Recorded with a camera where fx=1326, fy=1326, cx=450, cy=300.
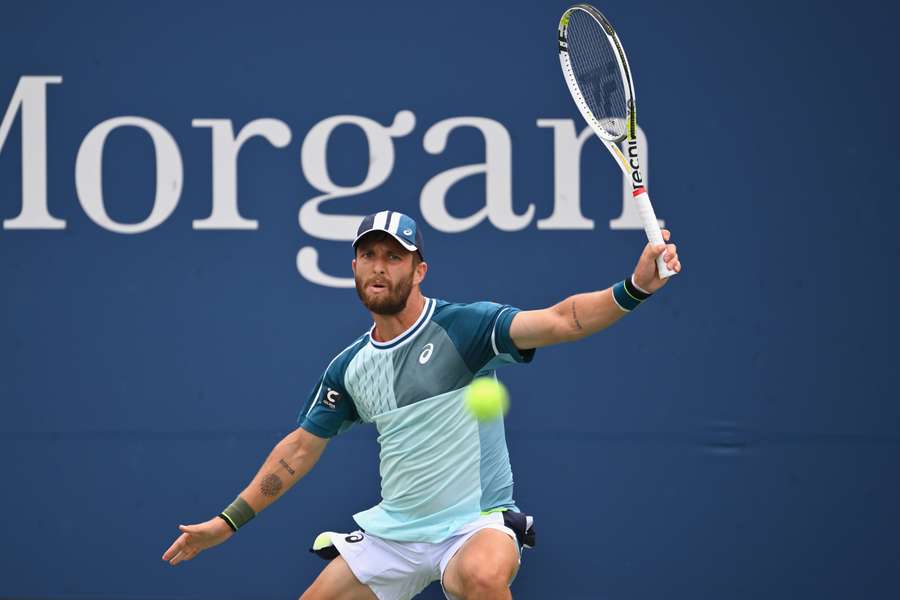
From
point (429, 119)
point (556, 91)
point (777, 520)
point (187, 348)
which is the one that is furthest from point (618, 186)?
point (187, 348)

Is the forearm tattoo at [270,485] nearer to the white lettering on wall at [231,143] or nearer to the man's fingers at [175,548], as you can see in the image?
the man's fingers at [175,548]

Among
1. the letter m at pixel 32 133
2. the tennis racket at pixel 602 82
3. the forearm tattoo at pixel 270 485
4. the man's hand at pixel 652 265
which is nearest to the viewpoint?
the man's hand at pixel 652 265

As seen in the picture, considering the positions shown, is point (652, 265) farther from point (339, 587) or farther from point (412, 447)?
point (339, 587)

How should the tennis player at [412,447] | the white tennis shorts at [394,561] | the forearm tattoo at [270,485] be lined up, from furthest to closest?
the forearm tattoo at [270,485]
the white tennis shorts at [394,561]
the tennis player at [412,447]

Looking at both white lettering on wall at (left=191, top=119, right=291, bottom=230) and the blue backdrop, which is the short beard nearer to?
the blue backdrop

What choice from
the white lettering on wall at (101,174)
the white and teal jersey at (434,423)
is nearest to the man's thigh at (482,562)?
the white and teal jersey at (434,423)

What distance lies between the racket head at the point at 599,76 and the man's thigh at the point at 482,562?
3.96 feet

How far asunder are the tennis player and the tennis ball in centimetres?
2

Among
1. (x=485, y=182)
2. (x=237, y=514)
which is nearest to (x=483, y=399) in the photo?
(x=237, y=514)

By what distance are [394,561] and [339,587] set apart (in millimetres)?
185

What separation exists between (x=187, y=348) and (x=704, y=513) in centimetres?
213

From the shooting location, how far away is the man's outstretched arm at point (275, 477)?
13.3 ft

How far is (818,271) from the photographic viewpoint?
16.8 ft

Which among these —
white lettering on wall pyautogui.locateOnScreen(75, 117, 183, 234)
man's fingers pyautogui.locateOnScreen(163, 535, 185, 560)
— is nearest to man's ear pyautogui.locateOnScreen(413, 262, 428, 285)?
man's fingers pyautogui.locateOnScreen(163, 535, 185, 560)
